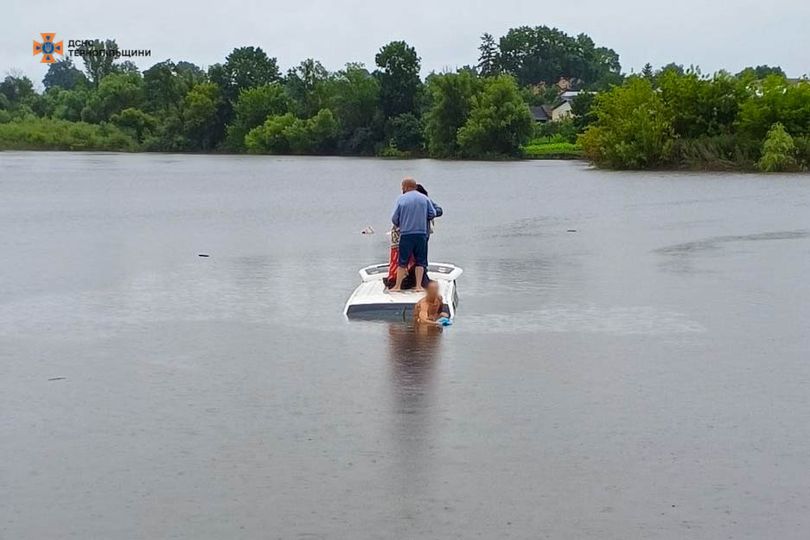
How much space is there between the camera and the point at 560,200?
44.2 meters

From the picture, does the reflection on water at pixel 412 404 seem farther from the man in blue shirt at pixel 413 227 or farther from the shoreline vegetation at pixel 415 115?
the shoreline vegetation at pixel 415 115

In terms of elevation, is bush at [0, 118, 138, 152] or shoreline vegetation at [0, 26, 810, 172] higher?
shoreline vegetation at [0, 26, 810, 172]

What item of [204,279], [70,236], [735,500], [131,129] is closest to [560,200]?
[70,236]

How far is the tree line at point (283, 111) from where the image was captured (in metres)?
107

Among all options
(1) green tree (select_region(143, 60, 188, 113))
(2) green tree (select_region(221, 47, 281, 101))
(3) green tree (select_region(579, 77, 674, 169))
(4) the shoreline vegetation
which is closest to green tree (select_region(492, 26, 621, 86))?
(4) the shoreline vegetation

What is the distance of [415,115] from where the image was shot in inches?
4732

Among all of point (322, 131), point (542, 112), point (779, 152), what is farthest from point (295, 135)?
point (779, 152)

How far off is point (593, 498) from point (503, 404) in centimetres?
265

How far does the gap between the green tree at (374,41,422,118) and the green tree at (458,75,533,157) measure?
628 inches

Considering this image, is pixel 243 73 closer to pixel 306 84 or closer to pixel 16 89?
pixel 306 84

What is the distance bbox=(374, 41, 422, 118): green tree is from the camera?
120312 millimetres

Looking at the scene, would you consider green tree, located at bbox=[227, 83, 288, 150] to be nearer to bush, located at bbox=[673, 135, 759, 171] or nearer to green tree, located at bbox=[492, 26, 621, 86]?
green tree, located at bbox=[492, 26, 621, 86]

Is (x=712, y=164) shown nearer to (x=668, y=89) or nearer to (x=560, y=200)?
(x=668, y=89)

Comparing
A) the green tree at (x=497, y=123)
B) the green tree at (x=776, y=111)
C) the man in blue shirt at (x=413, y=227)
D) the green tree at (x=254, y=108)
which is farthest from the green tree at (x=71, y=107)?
the man in blue shirt at (x=413, y=227)
